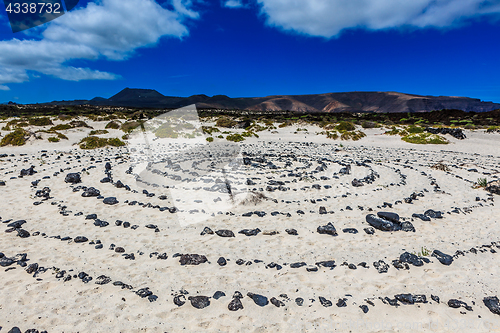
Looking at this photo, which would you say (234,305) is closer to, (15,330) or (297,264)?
(297,264)

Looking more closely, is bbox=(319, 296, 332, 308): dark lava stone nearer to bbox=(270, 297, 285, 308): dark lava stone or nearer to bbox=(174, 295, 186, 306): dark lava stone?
bbox=(270, 297, 285, 308): dark lava stone

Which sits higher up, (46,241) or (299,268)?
(46,241)

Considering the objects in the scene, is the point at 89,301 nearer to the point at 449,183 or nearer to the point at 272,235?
the point at 272,235

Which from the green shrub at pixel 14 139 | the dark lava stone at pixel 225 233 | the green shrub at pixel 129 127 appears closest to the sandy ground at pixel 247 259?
the dark lava stone at pixel 225 233

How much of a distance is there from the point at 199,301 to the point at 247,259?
146 cm

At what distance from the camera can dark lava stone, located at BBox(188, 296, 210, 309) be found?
368cm

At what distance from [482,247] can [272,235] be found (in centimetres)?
442

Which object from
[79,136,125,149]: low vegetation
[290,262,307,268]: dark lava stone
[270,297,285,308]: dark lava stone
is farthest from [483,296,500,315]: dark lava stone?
[79,136,125,149]: low vegetation

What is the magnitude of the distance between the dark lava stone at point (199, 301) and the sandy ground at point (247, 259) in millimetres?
79

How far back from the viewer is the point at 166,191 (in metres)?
9.34

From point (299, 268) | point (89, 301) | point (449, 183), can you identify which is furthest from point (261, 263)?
point (449, 183)

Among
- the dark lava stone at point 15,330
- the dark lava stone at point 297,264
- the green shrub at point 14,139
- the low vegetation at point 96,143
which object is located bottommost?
the dark lava stone at point 297,264

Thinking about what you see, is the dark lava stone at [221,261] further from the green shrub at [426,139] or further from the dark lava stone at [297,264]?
the green shrub at [426,139]

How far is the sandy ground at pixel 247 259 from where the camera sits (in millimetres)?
3438
